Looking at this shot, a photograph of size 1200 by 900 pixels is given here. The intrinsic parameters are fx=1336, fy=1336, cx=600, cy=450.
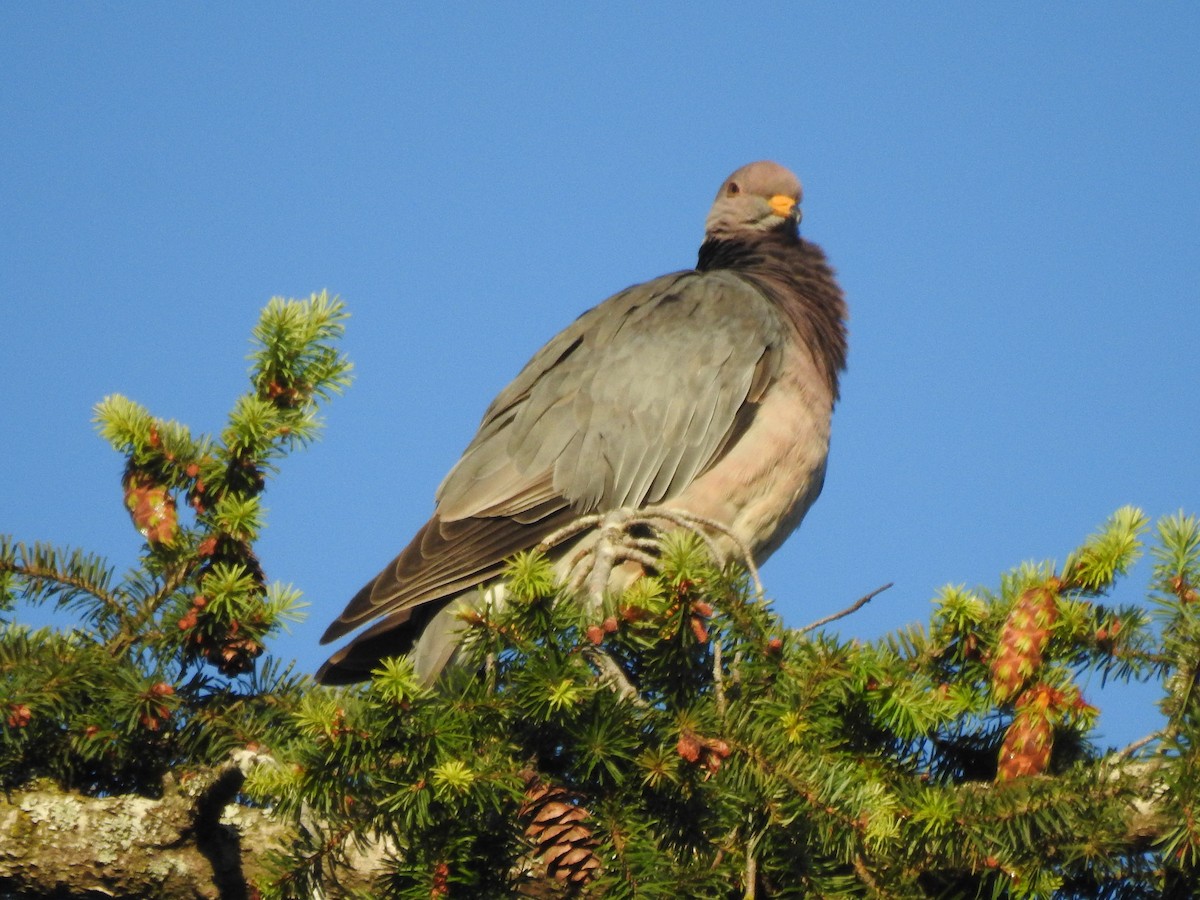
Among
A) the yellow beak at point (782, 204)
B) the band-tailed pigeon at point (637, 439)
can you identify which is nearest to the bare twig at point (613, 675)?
the band-tailed pigeon at point (637, 439)

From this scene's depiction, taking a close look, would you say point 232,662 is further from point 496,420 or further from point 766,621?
point 496,420

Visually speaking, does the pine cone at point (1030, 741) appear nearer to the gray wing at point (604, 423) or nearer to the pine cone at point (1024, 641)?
the pine cone at point (1024, 641)

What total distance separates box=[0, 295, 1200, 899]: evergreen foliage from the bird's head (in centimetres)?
323

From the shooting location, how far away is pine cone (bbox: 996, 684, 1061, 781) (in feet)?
9.54

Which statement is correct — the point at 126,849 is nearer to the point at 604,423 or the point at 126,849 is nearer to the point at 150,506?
the point at 150,506

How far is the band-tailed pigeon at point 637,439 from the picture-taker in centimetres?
464

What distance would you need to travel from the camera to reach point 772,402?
514cm

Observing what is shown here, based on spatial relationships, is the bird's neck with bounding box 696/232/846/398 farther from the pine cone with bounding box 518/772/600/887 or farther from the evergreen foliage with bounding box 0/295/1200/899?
the pine cone with bounding box 518/772/600/887

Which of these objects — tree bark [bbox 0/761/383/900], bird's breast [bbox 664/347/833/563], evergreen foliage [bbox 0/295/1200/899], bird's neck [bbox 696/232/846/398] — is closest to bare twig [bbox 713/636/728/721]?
evergreen foliage [bbox 0/295/1200/899]

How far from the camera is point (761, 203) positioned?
6.36 meters

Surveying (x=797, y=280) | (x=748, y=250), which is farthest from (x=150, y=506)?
(x=748, y=250)

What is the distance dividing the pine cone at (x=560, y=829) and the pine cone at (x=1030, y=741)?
92cm

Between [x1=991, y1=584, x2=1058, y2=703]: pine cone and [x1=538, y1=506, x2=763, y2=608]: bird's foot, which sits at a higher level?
[x1=538, y1=506, x2=763, y2=608]: bird's foot

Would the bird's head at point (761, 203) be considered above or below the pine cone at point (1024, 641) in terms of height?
above
